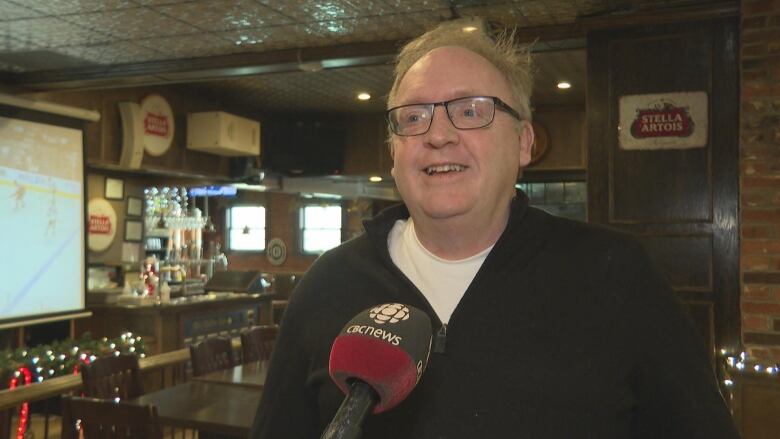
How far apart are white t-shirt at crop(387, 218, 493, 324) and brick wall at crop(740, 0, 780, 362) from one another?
8.49 feet

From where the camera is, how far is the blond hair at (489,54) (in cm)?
129

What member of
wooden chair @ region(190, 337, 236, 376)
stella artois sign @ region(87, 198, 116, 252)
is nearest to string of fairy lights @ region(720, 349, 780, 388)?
wooden chair @ region(190, 337, 236, 376)

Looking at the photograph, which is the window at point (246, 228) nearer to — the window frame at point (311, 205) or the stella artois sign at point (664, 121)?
the window frame at point (311, 205)

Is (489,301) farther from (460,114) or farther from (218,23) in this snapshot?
(218,23)

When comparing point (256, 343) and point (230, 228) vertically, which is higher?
point (230, 228)

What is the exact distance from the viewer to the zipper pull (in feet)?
3.88

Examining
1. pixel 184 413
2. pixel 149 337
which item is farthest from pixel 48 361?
pixel 184 413

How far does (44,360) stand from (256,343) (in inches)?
51.8

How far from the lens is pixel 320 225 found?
13.3 metres

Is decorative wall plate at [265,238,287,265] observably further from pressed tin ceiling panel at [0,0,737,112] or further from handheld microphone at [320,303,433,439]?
handheld microphone at [320,303,433,439]

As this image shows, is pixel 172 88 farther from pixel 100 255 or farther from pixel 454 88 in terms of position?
pixel 454 88

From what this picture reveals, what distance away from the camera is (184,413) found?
10.1 feet

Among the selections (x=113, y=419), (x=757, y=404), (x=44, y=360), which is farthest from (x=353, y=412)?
(x=44, y=360)

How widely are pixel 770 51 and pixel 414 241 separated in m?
2.77
